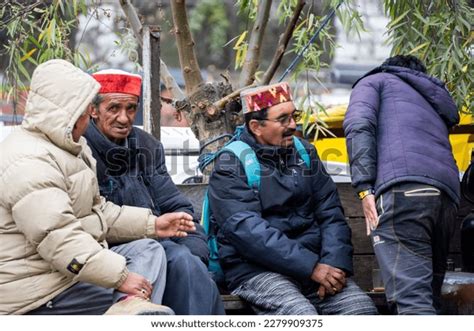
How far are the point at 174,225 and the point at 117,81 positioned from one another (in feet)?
2.99

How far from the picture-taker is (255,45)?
7.10m

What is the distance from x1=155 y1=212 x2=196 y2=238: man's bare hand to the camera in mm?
5020

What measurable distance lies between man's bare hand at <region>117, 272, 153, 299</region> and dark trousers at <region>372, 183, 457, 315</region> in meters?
1.35

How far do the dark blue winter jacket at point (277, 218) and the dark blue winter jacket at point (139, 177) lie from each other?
0.21 metres

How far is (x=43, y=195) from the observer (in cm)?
436

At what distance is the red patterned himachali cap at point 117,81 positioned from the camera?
5.33 m

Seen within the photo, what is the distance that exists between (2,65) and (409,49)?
11.6 feet

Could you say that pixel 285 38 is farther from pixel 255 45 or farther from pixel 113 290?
pixel 113 290

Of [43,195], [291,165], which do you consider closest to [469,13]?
[291,165]

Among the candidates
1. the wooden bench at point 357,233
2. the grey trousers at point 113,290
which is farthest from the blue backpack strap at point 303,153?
the grey trousers at point 113,290

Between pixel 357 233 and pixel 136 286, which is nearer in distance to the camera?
pixel 136 286

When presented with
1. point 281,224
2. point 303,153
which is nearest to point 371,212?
point 281,224

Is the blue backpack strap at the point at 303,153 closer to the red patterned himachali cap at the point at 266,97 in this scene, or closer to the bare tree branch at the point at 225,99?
the red patterned himachali cap at the point at 266,97

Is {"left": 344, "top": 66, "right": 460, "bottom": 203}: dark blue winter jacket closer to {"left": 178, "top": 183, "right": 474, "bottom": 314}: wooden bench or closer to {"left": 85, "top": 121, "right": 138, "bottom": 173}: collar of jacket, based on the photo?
{"left": 178, "top": 183, "right": 474, "bottom": 314}: wooden bench
